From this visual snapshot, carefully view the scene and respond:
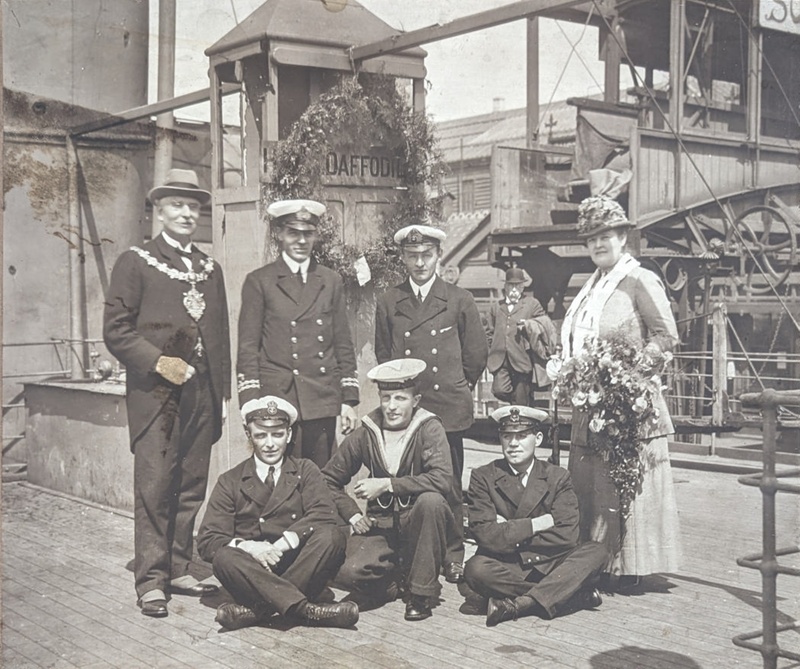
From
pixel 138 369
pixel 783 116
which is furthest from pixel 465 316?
pixel 783 116

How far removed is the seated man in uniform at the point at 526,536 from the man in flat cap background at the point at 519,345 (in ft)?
17.7

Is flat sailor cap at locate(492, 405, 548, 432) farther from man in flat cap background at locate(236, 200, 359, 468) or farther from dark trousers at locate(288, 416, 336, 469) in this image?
dark trousers at locate(288, 416, 336, 469)

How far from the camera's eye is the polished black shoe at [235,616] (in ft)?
16.5

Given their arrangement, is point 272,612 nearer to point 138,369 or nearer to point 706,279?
point 138,369

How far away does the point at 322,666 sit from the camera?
14.9 feet

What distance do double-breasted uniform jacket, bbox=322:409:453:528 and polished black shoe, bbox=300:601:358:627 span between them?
0.59 meters

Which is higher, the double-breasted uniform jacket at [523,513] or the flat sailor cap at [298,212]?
the flat sailor cap at [298,212]

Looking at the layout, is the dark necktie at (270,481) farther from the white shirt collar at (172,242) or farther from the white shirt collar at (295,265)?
the white shirt collar at (172,242)

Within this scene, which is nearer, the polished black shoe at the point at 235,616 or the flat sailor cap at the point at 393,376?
the polished black shoe at the point at 235,616

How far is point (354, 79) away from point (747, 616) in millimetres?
4197

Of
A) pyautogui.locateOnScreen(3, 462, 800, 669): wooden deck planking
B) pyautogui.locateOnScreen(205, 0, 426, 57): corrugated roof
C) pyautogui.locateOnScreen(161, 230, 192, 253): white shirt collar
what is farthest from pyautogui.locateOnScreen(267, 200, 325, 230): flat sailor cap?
pyautogui.locateOnScreen(3, 462, 800, 669): wooden deck planking

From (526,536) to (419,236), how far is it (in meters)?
1.97

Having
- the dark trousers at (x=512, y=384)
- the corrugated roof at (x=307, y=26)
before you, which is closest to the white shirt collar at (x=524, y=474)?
the corrugated roof at (x=307, y=26)

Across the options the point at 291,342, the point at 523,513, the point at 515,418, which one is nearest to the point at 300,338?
the point at 291,342
